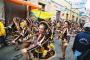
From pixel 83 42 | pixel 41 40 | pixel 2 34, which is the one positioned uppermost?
pixel 83 42

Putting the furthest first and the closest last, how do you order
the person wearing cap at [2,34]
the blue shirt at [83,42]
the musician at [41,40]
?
1. the person wearing cap at [2,34]
2. the musician at [41,40]
3. the blue shirt at [83,42]

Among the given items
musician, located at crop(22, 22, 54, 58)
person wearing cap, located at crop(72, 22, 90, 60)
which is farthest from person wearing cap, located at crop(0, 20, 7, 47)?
person wearing cap, located at crop(72, 22, 90, 60)

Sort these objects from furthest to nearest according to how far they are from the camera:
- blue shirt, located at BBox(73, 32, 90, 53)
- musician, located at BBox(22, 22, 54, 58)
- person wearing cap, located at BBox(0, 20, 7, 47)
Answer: person wearing cap, located at BBox(0, 20, 7, 47) → musician, located at BBox(22, 22, 54, 58) → blue shirt, located at BBox(73, 32, 90, 53)

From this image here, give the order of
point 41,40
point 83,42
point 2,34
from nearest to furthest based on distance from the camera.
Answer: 1. point 83,42
2. point 41,40
3. point 2,34

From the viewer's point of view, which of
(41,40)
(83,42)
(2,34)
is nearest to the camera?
(83,42)

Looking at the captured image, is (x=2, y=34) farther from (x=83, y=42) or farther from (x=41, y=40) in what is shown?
(x=83, y=42)

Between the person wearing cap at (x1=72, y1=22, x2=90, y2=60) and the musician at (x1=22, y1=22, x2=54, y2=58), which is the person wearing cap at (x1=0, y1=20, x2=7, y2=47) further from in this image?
the person wearing cap at (x1=72, y1=22, x2=90, y2=60)

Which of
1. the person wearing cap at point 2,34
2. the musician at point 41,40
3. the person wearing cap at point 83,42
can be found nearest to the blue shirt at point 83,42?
the person wearing cap at point 83,42

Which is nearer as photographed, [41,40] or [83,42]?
[83,42]

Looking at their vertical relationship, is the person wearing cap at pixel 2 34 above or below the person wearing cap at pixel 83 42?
below

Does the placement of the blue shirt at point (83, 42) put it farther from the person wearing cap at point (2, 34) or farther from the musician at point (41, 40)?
the person wearing cap at point (2, 34)

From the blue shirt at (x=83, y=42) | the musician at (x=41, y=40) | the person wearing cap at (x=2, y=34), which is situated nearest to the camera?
the blue shirt at (x=83, y=42)

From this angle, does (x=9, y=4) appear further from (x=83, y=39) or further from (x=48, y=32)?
(x=83, y=39)

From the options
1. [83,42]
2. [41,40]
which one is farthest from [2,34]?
[83,42]
